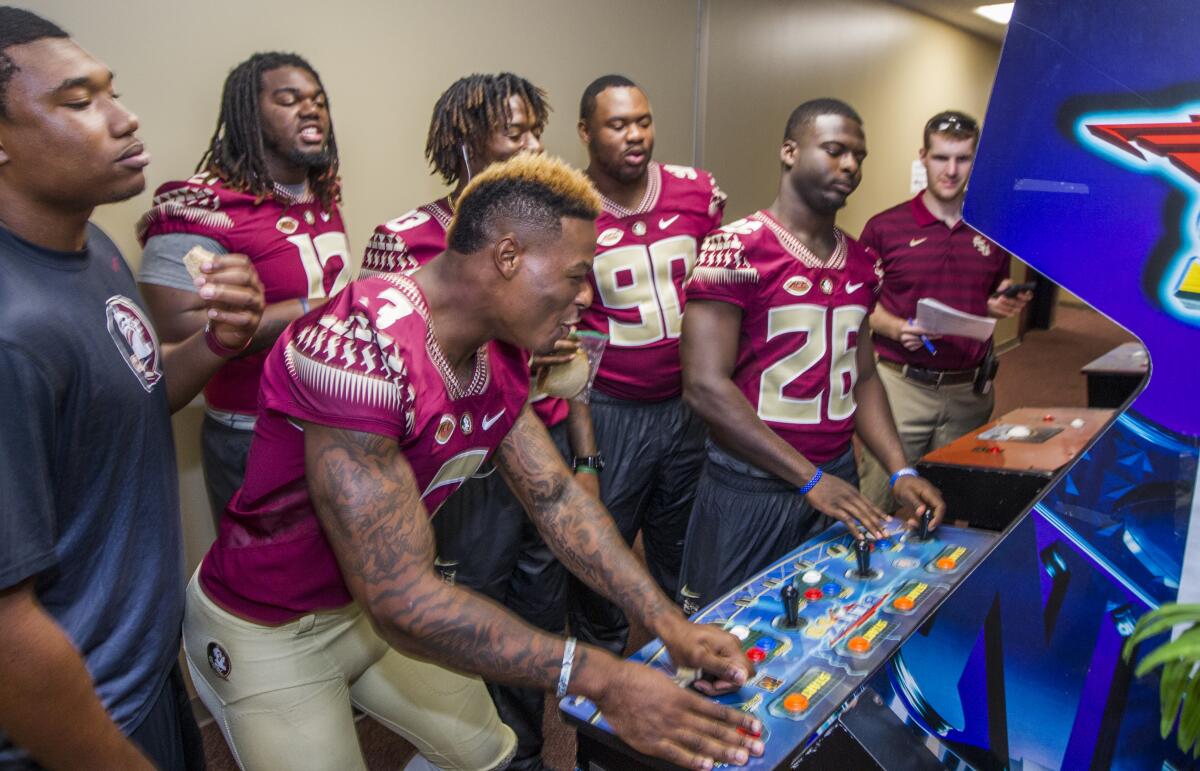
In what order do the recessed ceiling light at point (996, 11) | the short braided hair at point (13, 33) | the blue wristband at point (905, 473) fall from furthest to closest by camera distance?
the recessed ceiling light at point (996, 11), the blue wristband at point (905, 473), the short braided hair at point (13, 33)

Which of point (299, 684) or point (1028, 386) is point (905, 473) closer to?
point (299, 684)

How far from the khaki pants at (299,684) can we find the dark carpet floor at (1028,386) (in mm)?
966

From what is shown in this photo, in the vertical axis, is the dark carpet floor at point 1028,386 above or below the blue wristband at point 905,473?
below

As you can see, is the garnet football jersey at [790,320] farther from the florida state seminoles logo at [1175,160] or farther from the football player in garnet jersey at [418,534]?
the florida state seminoles logo at [1175,160]

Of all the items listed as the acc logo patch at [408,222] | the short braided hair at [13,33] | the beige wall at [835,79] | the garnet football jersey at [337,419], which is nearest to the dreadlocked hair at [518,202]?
the garnet football jersey at [337,419]

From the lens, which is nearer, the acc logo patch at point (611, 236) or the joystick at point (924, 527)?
the joystick at point (924, 527)

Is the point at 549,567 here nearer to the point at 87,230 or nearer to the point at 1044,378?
the point at 87,230

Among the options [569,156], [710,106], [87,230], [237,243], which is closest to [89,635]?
[87,230]

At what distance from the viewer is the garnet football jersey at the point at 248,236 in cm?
213

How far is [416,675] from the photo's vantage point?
1.63 metres

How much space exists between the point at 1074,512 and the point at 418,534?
94 cm

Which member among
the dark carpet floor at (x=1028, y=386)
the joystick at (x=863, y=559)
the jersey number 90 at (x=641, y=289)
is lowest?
the dark carpet floor at (x=1028, y=386)

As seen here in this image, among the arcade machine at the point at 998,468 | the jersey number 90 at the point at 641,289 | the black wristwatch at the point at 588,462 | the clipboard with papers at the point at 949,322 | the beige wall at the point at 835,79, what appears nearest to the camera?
the arcade machine at the point at 998,468

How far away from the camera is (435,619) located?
1234 millimetres
